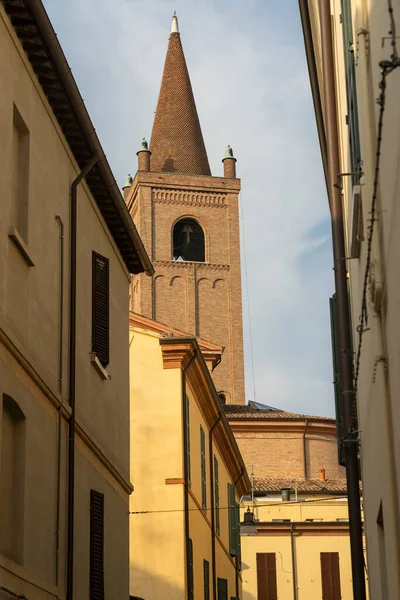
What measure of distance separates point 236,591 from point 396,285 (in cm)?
2570

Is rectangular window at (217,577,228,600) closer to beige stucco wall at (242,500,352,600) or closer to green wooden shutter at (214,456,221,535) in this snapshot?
green wooden shutter at (214,456,221,535)

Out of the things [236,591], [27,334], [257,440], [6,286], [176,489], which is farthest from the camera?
[257,440]

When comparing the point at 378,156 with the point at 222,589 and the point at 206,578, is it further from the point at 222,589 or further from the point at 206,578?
the point at 222,589

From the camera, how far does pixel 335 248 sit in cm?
1286

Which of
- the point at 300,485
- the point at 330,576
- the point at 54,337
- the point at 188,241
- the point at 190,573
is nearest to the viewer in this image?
the point at 54,337

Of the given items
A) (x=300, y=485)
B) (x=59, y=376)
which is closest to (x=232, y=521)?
(x=300, y=485)

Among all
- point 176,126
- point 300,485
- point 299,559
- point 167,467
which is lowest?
point 167,467

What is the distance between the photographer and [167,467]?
21156 mm

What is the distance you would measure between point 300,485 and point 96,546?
3584cm

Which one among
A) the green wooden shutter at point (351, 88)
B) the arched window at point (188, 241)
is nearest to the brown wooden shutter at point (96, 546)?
the green wooden shutter at point (351, 88)

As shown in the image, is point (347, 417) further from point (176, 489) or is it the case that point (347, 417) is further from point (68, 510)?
point (176, 489)

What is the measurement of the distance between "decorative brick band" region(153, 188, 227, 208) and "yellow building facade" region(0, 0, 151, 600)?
4934 centimetres

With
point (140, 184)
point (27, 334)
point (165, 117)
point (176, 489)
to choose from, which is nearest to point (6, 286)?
point (27, 334)

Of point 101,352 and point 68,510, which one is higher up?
point 101,352
